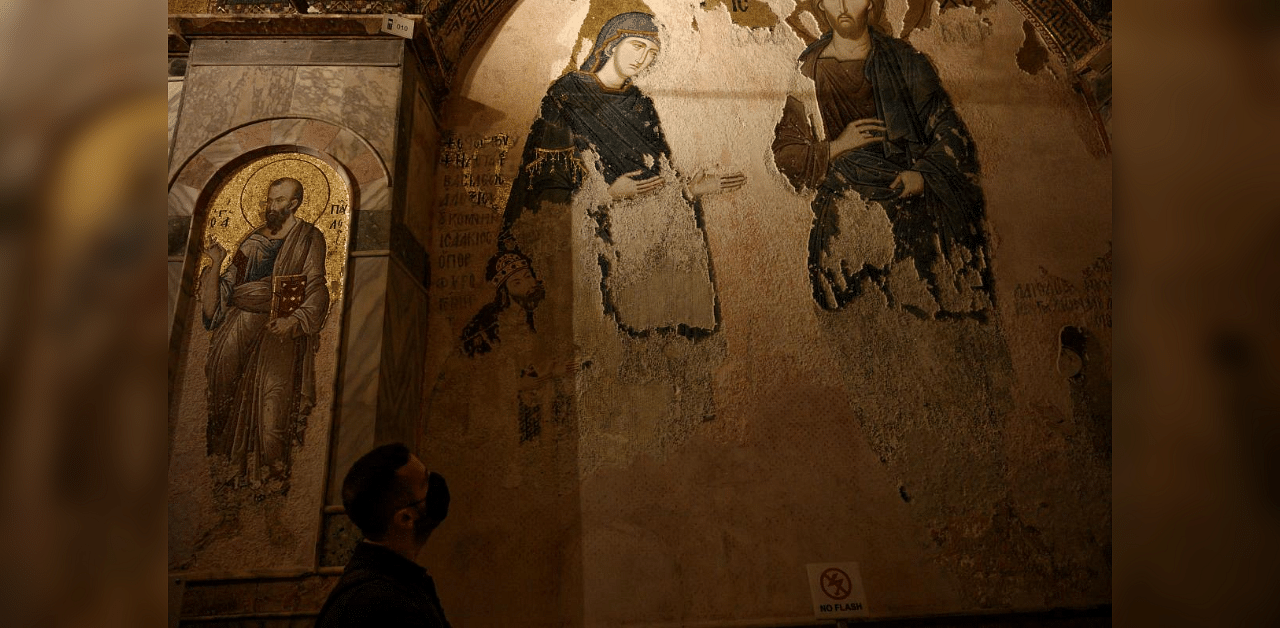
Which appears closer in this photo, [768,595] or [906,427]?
[768,595]

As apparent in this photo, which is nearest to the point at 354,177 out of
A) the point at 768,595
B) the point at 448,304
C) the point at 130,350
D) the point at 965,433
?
the point at 448,304

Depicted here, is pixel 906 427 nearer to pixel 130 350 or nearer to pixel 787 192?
pixel 787 192

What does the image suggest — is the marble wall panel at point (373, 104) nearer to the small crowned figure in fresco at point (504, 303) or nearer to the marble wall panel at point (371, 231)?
the marble wall panel at point (371, 231)

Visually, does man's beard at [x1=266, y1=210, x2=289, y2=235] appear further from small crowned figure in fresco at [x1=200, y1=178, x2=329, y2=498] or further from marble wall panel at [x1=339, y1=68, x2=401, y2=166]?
marble wall panel at [x1=339, y1=68, x2=401, y2=166]

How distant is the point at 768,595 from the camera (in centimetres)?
454

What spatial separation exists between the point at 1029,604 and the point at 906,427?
1.24 metres

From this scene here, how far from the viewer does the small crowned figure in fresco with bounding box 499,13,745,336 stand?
5.23 m

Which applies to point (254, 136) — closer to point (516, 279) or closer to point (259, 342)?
point (259, 342)

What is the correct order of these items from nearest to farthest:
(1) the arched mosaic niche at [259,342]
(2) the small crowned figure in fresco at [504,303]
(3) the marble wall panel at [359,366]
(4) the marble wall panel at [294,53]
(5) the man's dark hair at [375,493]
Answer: (5) the man's dark hair at [375,493] < (1) the arched mosaic niche at [259,342] < (3) the marble wall panel at [359,366] < (4) the marble wall panel at [294,53] < (2) the small crowned figure in fresco at [504,303]

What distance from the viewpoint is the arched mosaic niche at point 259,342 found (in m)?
3.96

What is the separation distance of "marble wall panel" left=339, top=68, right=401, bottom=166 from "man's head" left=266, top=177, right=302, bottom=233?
0.52m

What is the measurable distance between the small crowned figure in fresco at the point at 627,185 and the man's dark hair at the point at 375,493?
2.74 meters

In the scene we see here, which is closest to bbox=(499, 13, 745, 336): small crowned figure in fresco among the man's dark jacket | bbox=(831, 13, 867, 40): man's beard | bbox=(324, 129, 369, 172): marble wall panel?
bbox=(324, 129, 369, 172): marble wall panel

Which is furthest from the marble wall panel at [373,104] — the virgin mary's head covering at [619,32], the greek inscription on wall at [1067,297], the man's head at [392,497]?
the greek inscription on wall at [1067,297]
